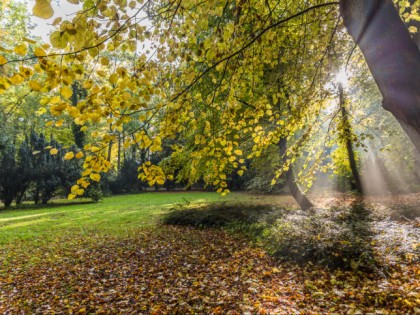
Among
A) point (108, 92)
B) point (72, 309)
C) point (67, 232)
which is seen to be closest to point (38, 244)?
point (67, 232)

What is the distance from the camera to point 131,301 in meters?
4.56

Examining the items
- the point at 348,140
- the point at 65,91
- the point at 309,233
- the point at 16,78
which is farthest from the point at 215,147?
the point at 348,140

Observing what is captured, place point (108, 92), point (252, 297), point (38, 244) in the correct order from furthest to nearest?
point (38, 244) < point (252, 297) < point (108, 92)

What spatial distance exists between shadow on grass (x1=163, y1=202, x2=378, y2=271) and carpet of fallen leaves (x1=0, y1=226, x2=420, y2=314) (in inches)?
13.3

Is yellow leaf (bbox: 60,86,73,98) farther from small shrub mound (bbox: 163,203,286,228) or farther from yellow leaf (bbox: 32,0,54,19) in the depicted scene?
small shrub mound (bbox: 163,203,286,228)

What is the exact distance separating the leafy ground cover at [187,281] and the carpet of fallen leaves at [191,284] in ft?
0.05

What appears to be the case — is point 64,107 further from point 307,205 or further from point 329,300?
point 307,205

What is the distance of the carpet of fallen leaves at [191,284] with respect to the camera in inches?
157

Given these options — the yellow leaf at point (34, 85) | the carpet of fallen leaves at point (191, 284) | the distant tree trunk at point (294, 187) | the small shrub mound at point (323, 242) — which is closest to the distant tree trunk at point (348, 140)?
the small shrub mound at point (323, 242)

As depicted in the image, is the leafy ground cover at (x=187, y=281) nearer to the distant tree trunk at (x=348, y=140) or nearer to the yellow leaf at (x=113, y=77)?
the distant tree trunk at (x=348, y=140)

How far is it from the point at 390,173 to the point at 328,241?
17995 millimetres

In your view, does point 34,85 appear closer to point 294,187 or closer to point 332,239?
point 332,239

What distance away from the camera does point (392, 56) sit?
6.17 feet

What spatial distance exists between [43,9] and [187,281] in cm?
510
